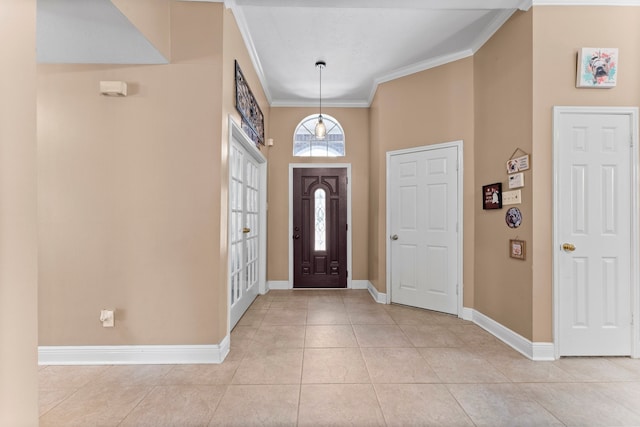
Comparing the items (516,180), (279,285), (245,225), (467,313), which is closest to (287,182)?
(245,225)

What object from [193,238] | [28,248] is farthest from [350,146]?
[28,248]

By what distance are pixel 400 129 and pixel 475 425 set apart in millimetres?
3223

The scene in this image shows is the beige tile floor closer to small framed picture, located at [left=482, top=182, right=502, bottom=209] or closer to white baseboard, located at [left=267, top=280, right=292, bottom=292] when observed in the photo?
small framed picture, located at [left=482, top=182, right=502, bottom=209]

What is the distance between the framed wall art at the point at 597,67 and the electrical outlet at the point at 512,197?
96cm

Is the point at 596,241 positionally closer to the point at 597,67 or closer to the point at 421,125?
the point at 597,67

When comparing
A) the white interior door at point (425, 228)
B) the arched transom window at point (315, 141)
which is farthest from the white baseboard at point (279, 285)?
the arched transom window at point (315, 141)

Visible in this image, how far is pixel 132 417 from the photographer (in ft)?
5.83

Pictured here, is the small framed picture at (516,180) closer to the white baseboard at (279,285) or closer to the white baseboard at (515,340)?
the white baseboard at (515,340)

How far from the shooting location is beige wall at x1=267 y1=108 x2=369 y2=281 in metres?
4.94

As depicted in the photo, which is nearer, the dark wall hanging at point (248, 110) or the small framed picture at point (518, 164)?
the small framed picture at point (518, 164)

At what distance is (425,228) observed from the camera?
12.4ft

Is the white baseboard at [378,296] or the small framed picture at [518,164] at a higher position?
the small framed picture at [518,164]

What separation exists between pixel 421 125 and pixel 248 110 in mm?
2070

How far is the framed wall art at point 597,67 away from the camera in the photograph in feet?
8.13
